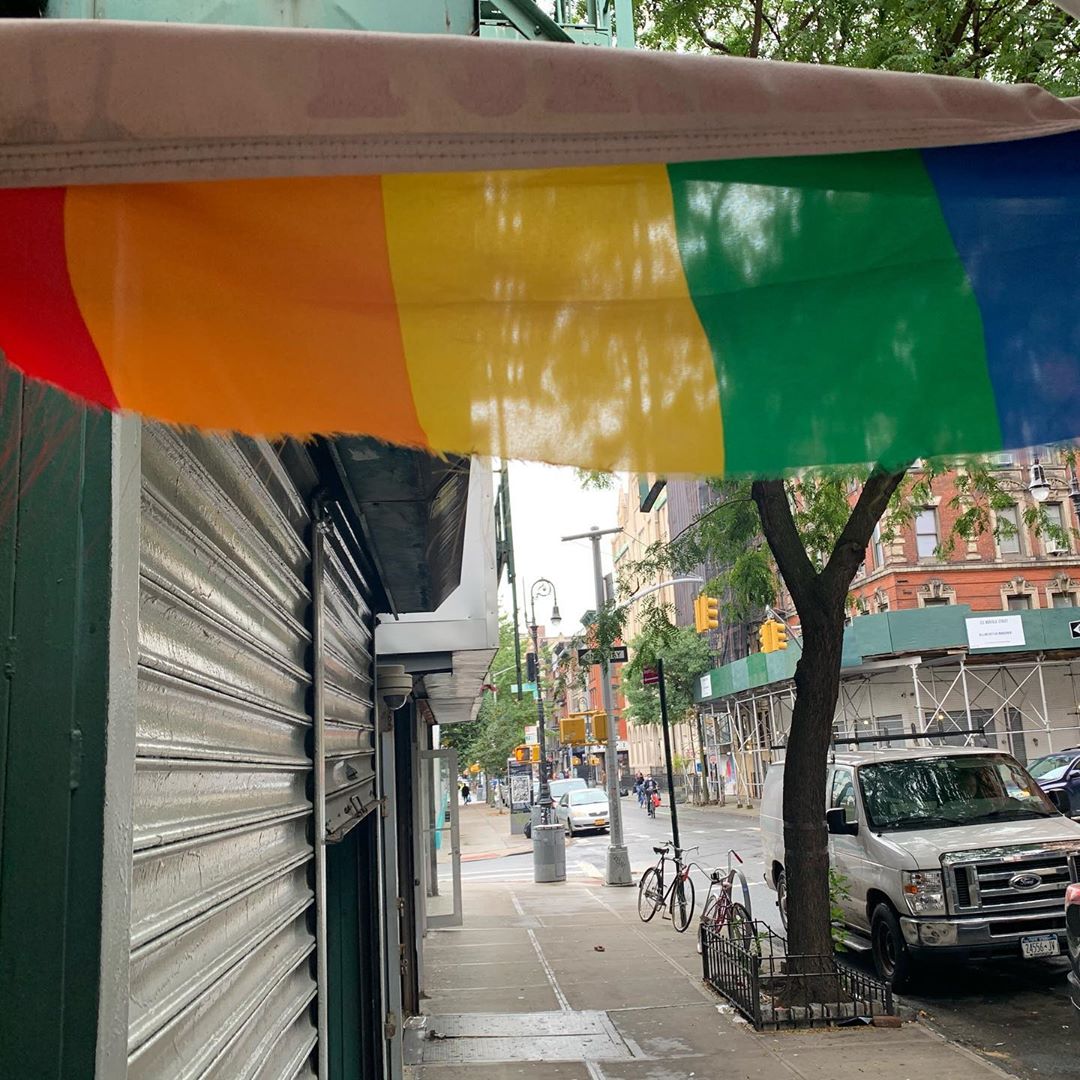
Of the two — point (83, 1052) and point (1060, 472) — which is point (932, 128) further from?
point (1060, 472)

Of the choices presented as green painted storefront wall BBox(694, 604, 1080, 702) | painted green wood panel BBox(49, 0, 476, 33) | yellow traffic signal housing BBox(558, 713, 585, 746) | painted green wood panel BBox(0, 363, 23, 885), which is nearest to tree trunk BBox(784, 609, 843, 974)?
painted green wood panel BBox(49, 0, 476, 33)

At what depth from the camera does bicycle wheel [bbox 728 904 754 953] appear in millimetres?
10103

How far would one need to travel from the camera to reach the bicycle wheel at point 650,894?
15.4 meters

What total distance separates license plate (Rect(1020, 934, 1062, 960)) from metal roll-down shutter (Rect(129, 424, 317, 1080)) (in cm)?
850

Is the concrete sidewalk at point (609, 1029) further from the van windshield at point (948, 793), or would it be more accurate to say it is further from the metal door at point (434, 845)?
the van windshield at point (948, 793)

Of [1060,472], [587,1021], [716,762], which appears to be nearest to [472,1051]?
[587,1021]

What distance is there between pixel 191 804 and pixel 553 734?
5733 centimetres

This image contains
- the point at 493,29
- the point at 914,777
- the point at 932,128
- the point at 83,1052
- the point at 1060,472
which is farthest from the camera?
the point at 1060,472

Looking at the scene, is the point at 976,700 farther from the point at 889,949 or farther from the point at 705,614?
the point at 889,949

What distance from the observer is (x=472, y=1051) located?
8.68 m

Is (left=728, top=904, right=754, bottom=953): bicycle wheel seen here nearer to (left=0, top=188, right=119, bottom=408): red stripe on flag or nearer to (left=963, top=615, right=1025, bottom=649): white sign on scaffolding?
(left=0, top=188, right=119, bottom=408): red stripe on flag

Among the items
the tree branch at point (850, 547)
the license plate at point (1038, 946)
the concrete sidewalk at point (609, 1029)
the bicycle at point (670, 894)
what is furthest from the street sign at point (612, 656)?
the license plate at point (1038, 946)

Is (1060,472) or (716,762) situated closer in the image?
(1060,472)

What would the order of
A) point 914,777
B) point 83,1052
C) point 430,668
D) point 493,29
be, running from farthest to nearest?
point 914,777 < point 430,668 < point 493,29 < point 83,1052
